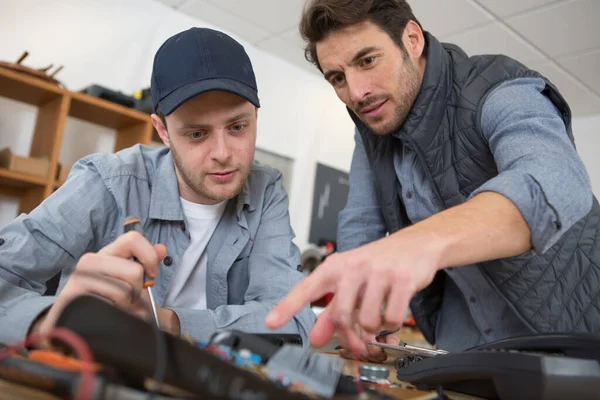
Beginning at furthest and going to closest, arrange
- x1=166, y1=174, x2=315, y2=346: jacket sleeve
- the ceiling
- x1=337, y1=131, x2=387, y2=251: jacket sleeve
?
the ceiling, x1=337, y1=131, x2=387, y2=251: jacket sleeve, x1=166, y1=174, x2=315, y2=346: jacket sleeve

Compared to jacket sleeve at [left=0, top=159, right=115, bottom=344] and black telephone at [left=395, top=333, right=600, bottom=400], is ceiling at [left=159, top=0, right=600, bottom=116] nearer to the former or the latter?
jacket sleeve at [left=0, top=159, right=115, bottom=344]

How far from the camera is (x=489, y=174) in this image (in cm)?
94

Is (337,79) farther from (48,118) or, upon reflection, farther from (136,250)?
(48,118)

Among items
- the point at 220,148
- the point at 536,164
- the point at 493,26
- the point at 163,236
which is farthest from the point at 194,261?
the point at 493,26

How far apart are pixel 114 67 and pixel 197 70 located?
204 cm

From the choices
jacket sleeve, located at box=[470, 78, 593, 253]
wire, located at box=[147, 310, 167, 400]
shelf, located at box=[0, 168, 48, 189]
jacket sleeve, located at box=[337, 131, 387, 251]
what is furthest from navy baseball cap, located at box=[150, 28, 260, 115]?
shelf, located at box=[0, 168, 48, 189]

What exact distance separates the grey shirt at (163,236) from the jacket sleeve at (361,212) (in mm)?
190

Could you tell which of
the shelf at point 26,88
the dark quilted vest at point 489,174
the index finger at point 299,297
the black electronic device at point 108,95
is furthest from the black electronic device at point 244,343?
the black electronic device at point 108,95

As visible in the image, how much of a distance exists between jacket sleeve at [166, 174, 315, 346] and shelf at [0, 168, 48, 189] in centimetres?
136

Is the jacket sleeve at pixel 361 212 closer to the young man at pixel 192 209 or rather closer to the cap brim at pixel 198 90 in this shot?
the young man at pixel 192 209

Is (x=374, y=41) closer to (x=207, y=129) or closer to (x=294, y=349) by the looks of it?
(x=207, y=129)

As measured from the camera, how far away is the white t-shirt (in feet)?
3.38

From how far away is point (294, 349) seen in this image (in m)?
0.42

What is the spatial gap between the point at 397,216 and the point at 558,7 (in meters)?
2.15
